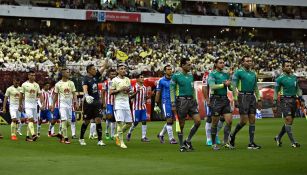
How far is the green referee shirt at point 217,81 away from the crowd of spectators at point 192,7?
49582mm

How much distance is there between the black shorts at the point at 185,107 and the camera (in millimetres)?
20031

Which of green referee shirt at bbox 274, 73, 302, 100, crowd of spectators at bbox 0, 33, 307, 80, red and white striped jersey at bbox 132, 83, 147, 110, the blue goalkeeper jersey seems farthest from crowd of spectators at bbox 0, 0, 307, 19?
green referee shirt at bbox 274, 73, 302, 100

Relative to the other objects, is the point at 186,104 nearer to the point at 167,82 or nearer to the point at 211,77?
the point at 211,77

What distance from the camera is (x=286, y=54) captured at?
7612cm

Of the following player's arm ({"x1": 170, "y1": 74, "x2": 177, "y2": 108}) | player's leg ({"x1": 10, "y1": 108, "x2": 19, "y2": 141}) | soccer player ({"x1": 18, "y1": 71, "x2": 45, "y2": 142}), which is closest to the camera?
player's arm ({"x1": 170, "y1": 74, "x2": 177, "y2": 108})

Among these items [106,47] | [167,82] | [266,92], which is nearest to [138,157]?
[167,82]

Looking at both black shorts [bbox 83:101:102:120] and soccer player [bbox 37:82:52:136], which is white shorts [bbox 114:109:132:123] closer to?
black shorts [bbox 83:101:102:120]

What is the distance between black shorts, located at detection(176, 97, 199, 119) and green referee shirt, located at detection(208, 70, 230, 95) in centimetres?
68

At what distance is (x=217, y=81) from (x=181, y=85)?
42.5 inches

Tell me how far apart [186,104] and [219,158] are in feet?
9.07

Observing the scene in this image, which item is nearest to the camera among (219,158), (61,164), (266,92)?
(61,164)

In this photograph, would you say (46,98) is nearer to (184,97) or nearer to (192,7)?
(184,97)

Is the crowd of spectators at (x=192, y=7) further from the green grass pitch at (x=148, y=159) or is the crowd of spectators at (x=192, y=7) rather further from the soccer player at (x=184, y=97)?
the soccer player at (x=184, y=97)

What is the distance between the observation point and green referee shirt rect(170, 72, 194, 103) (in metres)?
20.2
